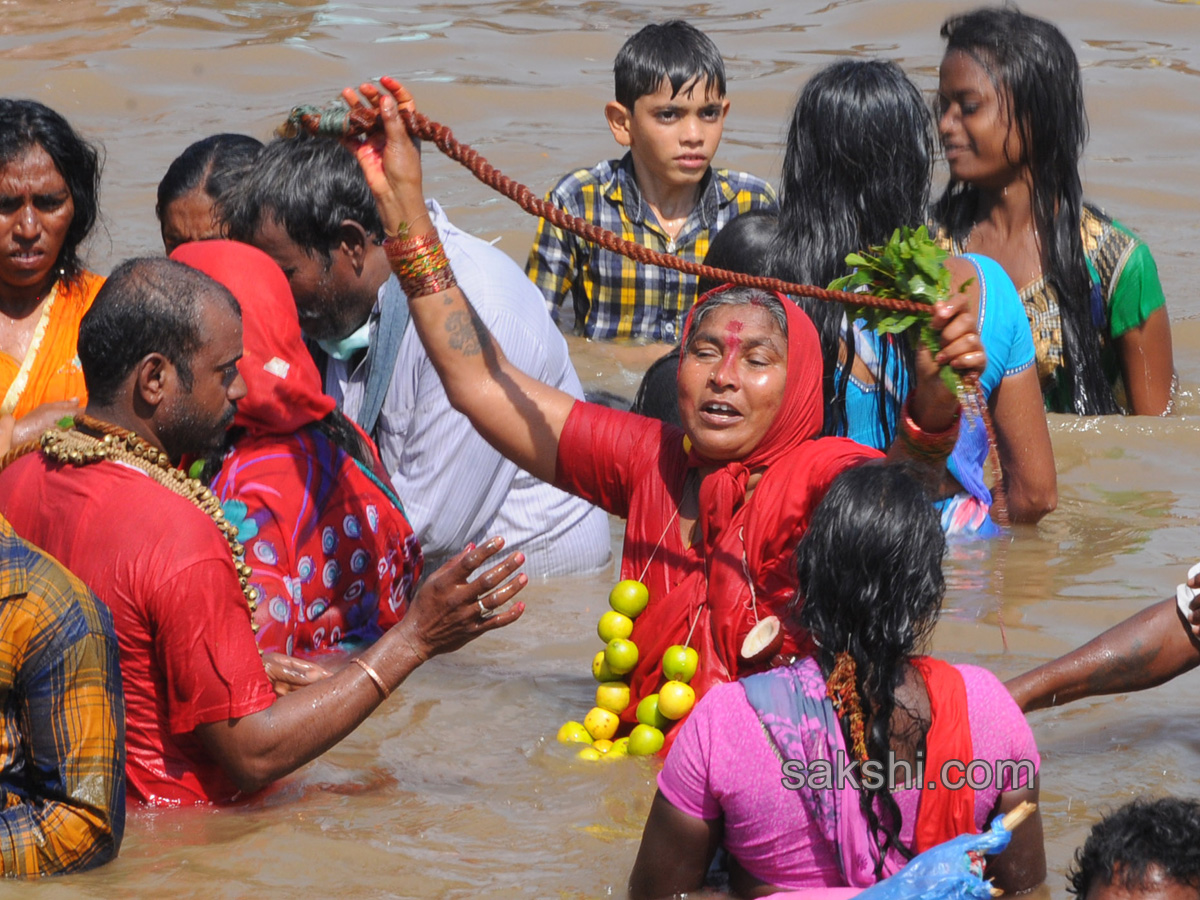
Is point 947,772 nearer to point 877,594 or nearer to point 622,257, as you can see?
point 877,594

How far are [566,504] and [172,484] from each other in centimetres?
202

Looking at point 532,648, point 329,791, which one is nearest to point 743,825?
point 329,791

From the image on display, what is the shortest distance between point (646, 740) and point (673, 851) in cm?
77

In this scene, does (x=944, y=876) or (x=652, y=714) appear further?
(x=652, y=714)

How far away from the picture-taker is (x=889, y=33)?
13.7m

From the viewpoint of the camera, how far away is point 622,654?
4.05 metres

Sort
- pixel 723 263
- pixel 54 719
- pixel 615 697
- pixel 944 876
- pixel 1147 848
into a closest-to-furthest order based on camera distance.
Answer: pixel 1147 848 < pixel 944 876 < pixel 54 719 < pixel 615 697 < pixel 723 263

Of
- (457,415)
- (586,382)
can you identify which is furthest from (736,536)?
(586,382)

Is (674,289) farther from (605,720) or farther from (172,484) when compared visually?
(172,484)

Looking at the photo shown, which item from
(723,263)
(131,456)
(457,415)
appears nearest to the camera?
(131,456)

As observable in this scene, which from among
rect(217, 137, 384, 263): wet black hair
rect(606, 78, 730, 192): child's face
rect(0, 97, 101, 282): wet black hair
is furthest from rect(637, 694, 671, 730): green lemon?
rect(606, 78, 730, 192): child's face

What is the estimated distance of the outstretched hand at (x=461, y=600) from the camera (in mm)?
3643

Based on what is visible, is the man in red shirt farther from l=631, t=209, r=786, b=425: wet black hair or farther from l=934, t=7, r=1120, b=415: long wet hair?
l=934, t=7, r=1120, b=415: long wet hair

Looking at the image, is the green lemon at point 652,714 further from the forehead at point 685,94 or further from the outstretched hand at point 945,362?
the forehead at point 685,94
